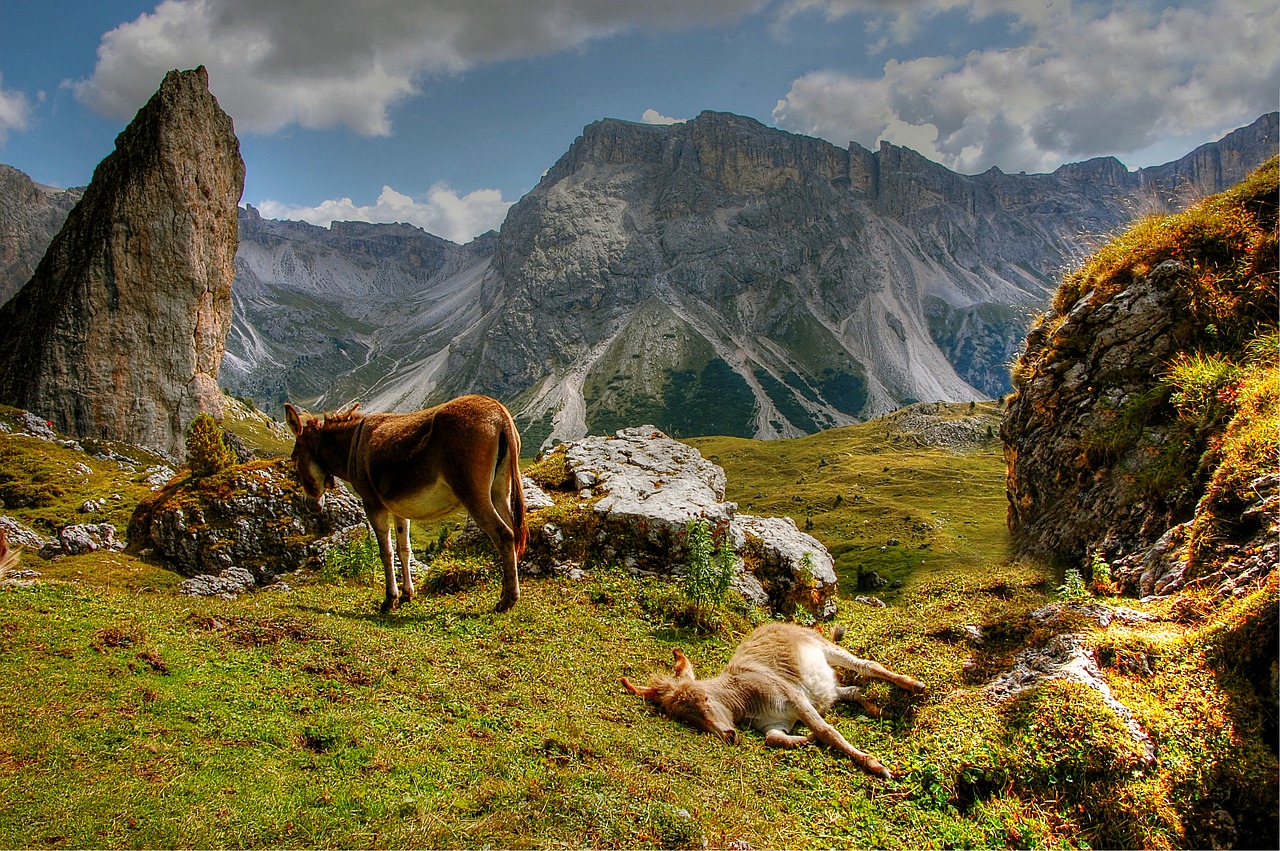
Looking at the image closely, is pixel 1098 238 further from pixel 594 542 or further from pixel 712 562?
pixel 594 542

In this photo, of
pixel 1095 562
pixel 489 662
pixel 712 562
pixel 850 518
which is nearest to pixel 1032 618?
pixel 1095 562

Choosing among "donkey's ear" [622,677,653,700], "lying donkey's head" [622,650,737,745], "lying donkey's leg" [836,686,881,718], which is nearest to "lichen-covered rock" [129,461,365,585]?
"donkey's ear" [622,677,653,700]

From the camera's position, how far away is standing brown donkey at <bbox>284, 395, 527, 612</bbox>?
12430 mm

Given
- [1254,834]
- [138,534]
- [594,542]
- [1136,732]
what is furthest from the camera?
[138,534]

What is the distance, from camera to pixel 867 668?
9461mm

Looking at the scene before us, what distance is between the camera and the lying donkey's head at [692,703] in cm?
873

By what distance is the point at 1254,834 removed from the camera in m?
5.62

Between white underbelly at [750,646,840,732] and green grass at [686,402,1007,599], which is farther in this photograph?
green grass at [686,402,1007,599]

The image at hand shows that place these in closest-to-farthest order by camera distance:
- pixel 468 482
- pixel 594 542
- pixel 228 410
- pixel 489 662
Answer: pixel 489 662, pixel 468 482, pixel 594 542, pixel 228 410

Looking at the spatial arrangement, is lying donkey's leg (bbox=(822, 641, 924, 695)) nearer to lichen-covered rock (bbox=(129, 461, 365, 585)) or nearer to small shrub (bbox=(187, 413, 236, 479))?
lichen-covered rock (bbox=(129, 461, 365, 585))

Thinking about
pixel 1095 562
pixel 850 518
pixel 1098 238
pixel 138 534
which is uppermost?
pixel 1098 238

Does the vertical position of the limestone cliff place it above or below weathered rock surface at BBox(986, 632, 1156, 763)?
above

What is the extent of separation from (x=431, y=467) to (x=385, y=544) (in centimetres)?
250

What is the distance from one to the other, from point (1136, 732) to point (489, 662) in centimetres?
898
